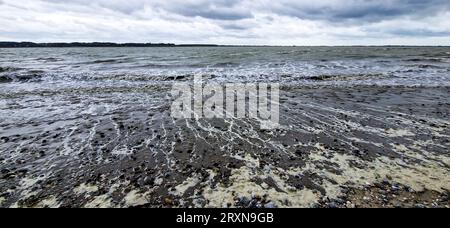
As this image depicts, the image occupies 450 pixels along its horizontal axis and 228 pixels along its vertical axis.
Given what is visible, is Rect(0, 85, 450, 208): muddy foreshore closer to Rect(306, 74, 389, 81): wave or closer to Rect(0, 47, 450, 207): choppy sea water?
Rect(0, 47, 450, 207): choppy sea water

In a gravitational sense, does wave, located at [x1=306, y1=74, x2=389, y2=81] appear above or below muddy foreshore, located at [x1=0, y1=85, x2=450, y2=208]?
above

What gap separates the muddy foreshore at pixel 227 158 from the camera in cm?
611

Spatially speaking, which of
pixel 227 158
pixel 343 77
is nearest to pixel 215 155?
pixel 227 158

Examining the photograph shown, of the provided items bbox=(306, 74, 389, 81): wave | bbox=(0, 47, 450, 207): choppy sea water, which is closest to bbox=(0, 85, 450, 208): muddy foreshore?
bbox=(0, 47, 450, 207): choppy sea water

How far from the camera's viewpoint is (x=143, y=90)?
2117 centimetres

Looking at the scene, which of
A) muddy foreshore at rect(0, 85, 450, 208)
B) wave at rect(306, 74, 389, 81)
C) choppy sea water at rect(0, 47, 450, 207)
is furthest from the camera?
wave at rect(306, 74, 389, 81)

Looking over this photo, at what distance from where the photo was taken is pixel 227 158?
8.19 meters

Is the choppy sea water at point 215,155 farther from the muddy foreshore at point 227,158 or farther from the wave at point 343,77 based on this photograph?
the wave at point 343,77

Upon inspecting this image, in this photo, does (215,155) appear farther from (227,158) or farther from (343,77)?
(343,77)

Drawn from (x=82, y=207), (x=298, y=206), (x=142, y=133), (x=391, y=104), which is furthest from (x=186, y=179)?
(x=391, y=104)

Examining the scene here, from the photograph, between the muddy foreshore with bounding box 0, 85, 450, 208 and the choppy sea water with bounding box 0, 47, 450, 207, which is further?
the choppy sea water with bounding box 0, 47, 450, 207

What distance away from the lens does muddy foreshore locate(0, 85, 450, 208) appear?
6113 mm
